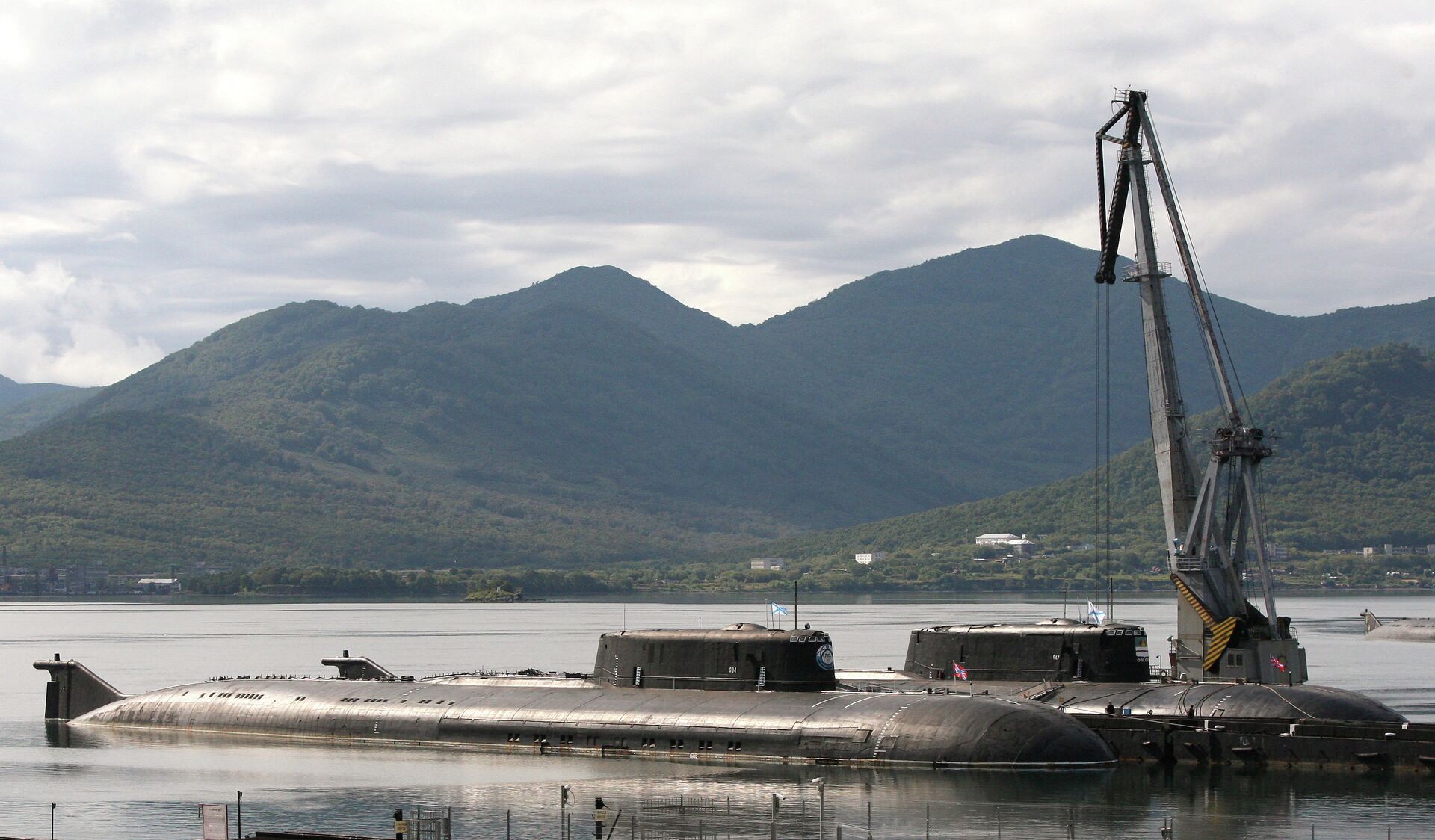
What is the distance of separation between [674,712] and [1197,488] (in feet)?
79.6

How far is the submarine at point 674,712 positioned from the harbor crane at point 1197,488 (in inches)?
517

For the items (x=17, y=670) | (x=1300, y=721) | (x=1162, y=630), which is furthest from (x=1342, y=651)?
(x=17, y=670)

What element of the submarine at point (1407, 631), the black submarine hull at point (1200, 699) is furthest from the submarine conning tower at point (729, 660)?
the submarine at point (1407, 631)

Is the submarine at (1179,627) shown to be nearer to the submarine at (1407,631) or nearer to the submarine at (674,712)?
the submarine at (674,712)

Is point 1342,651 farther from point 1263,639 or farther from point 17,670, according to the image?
point 17,670

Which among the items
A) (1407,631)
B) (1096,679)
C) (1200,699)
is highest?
(1096,679)

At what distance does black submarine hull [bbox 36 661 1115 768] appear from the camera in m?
52.9

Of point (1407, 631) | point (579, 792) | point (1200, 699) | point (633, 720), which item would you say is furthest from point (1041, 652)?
point (1407, 631)

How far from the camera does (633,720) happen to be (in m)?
58.3

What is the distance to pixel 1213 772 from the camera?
180 ft

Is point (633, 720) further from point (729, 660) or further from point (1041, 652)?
point (1041, 652)

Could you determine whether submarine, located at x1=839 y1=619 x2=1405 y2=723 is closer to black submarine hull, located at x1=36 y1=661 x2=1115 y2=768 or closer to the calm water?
the calm water

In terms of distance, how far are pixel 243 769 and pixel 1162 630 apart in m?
113

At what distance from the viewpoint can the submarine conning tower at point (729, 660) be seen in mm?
58688
